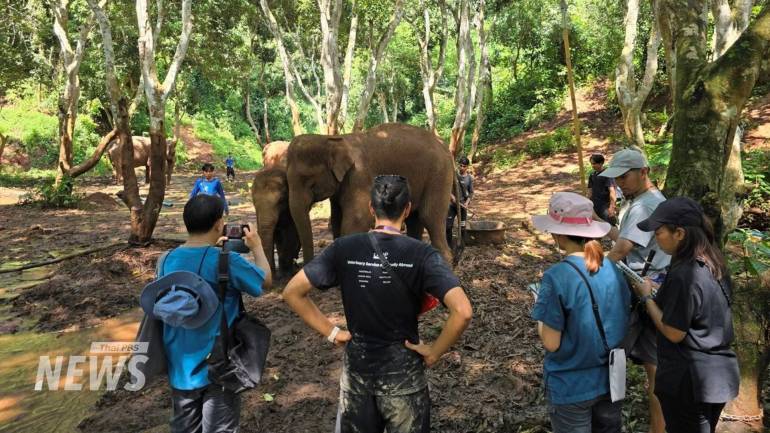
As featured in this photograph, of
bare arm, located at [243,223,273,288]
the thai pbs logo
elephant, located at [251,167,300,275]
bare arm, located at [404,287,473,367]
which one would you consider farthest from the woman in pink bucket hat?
elephant, located at [251,167,300,275]

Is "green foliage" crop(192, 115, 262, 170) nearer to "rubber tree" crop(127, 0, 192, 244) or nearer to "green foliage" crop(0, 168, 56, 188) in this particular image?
"green foliage" crop(0, 168, 56, 188)

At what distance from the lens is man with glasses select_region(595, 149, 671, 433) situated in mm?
3348

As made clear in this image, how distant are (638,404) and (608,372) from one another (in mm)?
1935

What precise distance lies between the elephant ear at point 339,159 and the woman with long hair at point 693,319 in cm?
459

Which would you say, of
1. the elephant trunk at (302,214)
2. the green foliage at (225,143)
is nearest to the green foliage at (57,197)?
the elephant trunk at (302,214)

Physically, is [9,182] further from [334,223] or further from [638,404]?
[638,404]

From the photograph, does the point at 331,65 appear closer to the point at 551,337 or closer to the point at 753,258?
the point at 753,258

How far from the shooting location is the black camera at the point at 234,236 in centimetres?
293

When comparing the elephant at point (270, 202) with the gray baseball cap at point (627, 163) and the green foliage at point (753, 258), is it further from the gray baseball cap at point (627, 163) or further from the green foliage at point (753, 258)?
the green foliage at point (753, 258)

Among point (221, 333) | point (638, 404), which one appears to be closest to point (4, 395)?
point (221, 333)

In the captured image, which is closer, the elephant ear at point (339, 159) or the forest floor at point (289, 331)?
the forest floor at point (289, 331)

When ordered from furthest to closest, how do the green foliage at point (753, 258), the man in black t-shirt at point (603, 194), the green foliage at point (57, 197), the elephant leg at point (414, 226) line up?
the green foliage at point (57, 197) < the elephant leg at point (414, 226) < the man in black t-shirt at point (603, 194) < the green foliage at point (753, 258)

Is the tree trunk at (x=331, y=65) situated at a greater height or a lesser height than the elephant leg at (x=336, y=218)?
greater

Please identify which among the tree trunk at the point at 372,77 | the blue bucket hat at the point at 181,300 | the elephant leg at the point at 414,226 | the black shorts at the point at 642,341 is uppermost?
the tree trunk at the point at 372,77
